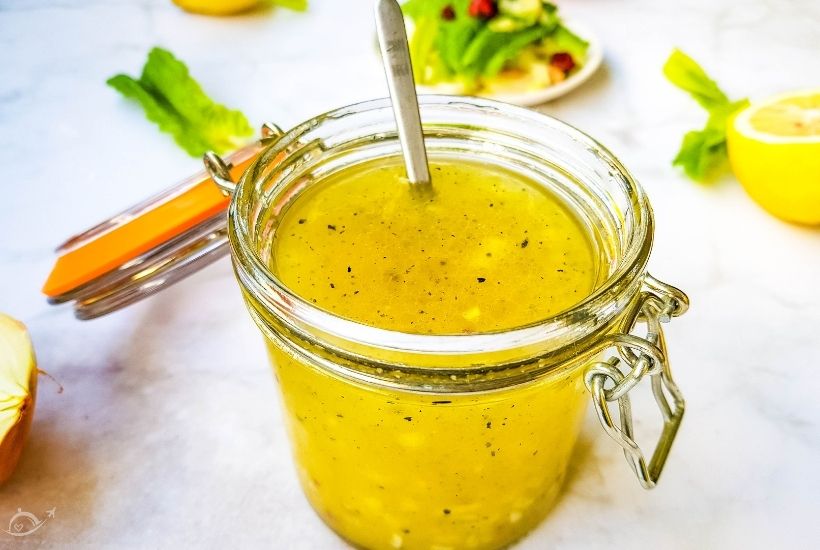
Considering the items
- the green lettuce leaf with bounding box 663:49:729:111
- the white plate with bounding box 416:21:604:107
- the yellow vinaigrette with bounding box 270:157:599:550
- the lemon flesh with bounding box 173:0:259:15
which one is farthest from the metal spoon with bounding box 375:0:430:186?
the lemon flesh with bounding box 173:0:259:15

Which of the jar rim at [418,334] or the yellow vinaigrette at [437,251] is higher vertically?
the jar rim at [418,334]

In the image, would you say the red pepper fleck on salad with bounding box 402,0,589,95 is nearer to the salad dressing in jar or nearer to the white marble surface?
the white marble surface

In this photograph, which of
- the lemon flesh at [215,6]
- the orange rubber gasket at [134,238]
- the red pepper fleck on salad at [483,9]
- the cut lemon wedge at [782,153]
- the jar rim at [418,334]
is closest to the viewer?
the jar rim at [418,334]

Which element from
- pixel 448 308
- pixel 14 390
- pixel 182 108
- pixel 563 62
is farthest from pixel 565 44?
pixel 14 390

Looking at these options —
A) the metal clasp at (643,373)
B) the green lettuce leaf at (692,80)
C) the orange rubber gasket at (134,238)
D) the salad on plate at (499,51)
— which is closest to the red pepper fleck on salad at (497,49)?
the salad on plate at (499,51)

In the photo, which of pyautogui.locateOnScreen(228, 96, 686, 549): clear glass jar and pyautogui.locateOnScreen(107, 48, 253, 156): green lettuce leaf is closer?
pyautogui.locateOnScreen(228, 96, 686, 549): clear glass jar

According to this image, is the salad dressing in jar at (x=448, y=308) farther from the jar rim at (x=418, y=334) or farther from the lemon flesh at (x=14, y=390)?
the lemon flesh at (x=14, y=390)

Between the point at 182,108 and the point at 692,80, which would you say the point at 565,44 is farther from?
the point at 182,108
